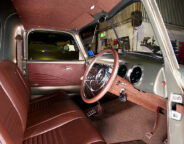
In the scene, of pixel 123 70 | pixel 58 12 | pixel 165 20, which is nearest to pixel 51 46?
pixel 58 12

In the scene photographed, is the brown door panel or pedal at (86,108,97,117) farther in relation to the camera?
the brown door panel

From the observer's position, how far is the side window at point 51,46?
2.32 meters

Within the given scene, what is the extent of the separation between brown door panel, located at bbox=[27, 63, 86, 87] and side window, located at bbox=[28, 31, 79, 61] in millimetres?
140

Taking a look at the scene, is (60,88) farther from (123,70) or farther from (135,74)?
(135,74)

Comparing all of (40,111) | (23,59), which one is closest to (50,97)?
(40,111)

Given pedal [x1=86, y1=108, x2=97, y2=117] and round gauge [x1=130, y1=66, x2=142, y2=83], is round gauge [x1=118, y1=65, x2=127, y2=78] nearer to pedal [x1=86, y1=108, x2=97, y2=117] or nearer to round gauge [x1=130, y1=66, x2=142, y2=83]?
round gauge [x1=130, y1=66, x2=142, y2=83]

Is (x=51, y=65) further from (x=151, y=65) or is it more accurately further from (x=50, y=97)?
(x=151, y=65)

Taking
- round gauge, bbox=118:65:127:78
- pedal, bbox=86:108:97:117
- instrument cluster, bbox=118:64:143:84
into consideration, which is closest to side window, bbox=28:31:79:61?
pedal, bbox=86:108:97:117

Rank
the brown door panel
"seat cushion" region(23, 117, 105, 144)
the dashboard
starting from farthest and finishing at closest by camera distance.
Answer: the brown door panel → the dashboard → "seat cushion" region(23, 117, 105, 144)

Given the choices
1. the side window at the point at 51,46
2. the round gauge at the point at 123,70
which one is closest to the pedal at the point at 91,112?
the round gauge at the point at 123,70

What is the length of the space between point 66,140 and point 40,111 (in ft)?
2.05

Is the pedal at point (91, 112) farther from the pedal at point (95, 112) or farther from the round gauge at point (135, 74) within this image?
the round gauge at point (135, 74)

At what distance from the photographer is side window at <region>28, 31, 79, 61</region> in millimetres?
2316

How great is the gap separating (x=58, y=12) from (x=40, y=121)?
51.9 inches
